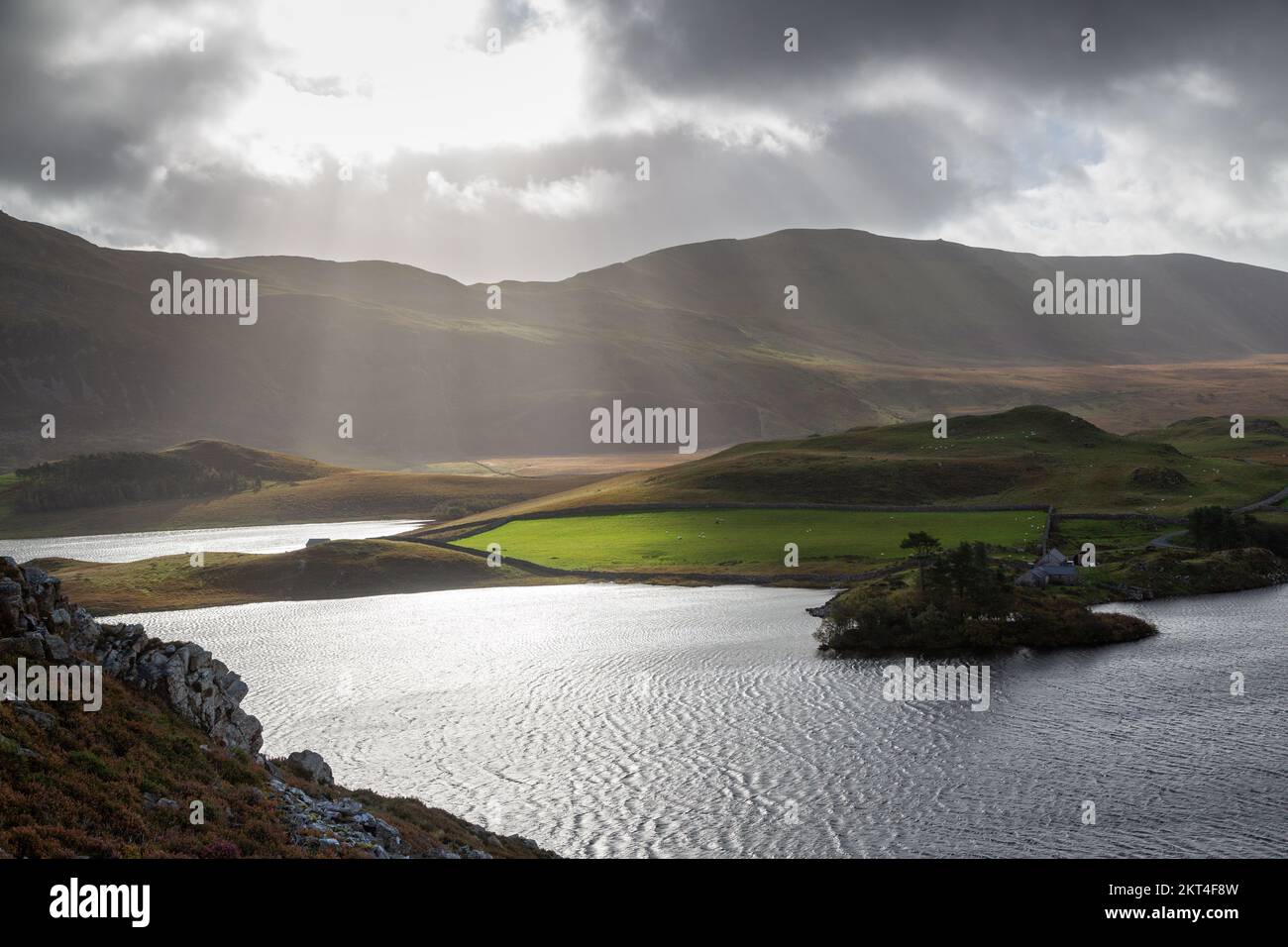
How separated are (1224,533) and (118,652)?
4630 inches

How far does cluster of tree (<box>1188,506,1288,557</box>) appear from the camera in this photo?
11219cm

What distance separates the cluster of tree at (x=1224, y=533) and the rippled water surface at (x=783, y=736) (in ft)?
67.0

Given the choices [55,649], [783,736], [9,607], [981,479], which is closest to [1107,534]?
[981,479]

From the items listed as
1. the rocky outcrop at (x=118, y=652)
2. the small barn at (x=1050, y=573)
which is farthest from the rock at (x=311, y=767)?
the small barn at (x=1050, y=573)

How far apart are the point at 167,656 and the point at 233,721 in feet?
12.3

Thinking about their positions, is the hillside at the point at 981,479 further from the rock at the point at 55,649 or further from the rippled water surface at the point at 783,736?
the rock at the point at 55,649

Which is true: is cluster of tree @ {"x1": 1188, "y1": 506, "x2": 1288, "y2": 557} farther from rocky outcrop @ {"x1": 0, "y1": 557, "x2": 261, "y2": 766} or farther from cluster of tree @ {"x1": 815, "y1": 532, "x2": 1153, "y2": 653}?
rocky outcrop @ {"x1": 0, "y1": 557, "x2": 261, "y2": 766}

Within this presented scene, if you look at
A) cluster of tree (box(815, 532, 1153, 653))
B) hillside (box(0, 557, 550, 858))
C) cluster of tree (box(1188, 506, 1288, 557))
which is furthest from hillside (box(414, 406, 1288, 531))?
hillside (box(0, 557, 550, 858))

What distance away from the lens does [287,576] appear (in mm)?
129375

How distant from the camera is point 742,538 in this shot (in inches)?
5512

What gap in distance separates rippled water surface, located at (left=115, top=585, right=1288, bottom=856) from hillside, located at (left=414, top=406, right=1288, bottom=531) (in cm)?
5632

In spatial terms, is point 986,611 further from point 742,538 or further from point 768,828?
point 742,538

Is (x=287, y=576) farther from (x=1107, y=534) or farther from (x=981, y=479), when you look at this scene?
(x=981, y=479)

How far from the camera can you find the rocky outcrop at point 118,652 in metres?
27.2
